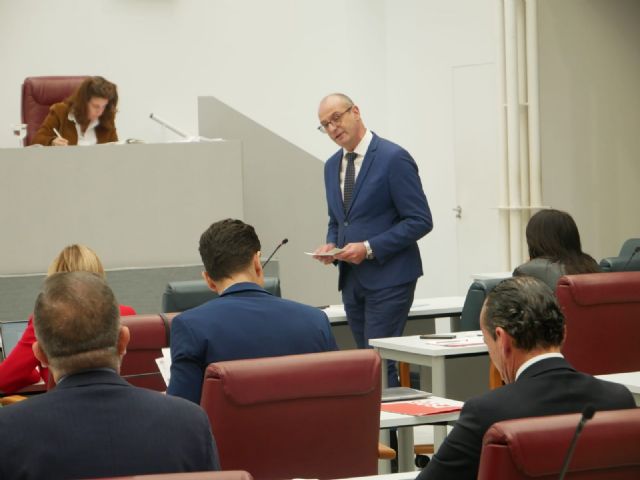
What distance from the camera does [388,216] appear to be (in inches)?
197

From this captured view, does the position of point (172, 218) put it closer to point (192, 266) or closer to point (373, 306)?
point (192, 266)

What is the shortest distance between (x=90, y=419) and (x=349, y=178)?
3233 millimetres

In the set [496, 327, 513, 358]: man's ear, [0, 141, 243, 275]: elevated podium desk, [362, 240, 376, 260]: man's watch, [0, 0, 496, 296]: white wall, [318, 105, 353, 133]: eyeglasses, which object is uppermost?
[0, 0, 496, 296]: white wall

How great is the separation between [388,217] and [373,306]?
0.40 m

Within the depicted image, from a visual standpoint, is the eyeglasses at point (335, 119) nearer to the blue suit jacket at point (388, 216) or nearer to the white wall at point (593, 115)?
the blue suit jacket at point (388, 216)

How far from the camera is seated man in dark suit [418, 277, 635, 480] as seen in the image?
2102 mm

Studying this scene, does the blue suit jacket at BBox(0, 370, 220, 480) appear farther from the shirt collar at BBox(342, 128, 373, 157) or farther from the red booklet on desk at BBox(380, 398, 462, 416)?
the shirt collar at BBox(342, 128, 373, 157)

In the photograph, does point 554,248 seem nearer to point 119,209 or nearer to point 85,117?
point 119,209

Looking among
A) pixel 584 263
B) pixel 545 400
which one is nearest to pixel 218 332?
pixel 545 400

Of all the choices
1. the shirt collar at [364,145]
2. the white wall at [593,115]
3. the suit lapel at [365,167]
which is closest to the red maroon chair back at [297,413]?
the suit lapel at [365,167]

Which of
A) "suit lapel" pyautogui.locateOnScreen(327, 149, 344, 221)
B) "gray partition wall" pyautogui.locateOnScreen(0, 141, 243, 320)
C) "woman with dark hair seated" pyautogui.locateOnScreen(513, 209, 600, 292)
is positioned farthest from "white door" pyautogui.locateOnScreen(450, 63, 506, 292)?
Result: "woman with dark hair seated" pyautogui.locateOnScreen(513, 209, 600, 292)

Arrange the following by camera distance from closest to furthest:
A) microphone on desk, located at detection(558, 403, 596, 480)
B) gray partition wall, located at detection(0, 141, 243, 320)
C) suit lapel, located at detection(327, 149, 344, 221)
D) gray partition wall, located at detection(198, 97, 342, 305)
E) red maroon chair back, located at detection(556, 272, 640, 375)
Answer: microphone on desk, located at detection(558, 403, 596, 480), red maroon chair back, located at detection(556, 272, 640, 375), suit lapel, located at detection(327, 149, 344, 221), gray partition wall, located at detection(0, 141, 243, 320), gray partition wall, located at detection(198, 97, 342, 305)

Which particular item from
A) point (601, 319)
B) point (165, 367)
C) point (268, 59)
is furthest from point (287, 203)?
point (165, 367)

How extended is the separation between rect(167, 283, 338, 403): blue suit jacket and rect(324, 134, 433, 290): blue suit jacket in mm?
1881
